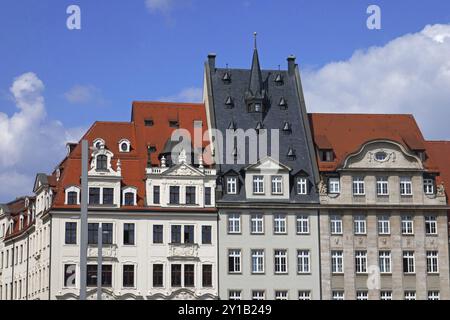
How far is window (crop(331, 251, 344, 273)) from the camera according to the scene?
223ft

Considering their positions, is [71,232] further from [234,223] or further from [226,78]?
[226,78]

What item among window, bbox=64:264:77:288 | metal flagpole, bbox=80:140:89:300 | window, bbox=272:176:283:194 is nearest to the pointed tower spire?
window, bbox=272:176:283:194

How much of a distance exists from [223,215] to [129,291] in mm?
8910

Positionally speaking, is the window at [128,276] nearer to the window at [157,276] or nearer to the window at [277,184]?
the window at [157,276]

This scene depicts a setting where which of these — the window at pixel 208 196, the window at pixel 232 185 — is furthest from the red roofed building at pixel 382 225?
the window at pixel 208 196

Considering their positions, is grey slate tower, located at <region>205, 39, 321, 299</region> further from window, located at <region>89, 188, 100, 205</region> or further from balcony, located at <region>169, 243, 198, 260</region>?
window, located at <region>89, 188, 100, 205</region>

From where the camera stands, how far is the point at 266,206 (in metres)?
68.6

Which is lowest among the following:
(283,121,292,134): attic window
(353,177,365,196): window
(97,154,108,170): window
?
(353,177,365,196): window

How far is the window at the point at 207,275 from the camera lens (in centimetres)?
6669

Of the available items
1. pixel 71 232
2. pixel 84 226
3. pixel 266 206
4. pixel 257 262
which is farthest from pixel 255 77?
pixel 84 226

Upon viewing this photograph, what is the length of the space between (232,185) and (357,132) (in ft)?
41.6

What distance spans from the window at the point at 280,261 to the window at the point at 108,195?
1284cm

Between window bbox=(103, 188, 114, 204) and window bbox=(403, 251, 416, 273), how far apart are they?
22405 mm
